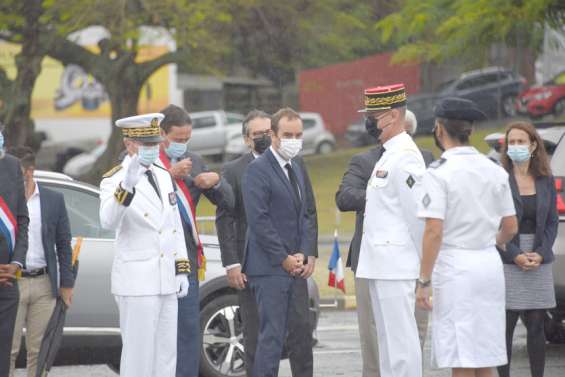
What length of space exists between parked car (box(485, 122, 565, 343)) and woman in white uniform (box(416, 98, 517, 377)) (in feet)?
9.18

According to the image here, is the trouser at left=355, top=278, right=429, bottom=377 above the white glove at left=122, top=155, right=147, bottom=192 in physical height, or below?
below

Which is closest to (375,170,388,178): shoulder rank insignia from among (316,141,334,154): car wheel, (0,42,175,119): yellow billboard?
(316,141,334,154): car wheel

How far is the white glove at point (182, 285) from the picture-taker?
705 centimetres

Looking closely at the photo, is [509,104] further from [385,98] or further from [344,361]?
[385,98]

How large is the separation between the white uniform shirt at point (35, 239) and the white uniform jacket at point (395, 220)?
2.32 metres

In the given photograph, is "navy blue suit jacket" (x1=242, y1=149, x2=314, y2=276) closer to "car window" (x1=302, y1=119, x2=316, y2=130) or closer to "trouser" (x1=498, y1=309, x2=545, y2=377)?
"trouser" (x1=498, y1=309, x2=545, y2=377)

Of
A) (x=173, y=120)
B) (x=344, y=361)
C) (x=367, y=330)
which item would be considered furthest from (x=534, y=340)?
(x=173, y=120)

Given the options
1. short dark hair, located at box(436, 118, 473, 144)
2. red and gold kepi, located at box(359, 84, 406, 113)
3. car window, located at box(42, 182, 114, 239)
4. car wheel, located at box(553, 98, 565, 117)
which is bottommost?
car window, located at box(42, 182, 114, 239)

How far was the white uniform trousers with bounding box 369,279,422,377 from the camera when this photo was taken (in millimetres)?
6934

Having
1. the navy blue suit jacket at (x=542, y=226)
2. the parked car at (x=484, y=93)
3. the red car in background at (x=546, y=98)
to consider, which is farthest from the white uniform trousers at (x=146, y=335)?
the parked car at (x=484, y=93)

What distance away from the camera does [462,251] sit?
6.43m

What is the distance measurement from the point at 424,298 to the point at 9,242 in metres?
2.47

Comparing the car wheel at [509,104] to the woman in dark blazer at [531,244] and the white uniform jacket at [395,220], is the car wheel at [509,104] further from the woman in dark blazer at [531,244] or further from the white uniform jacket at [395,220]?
the white uniform jacket at [395,220]

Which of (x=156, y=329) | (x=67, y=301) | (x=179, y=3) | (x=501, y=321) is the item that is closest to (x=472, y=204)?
(x=501, y=321)
